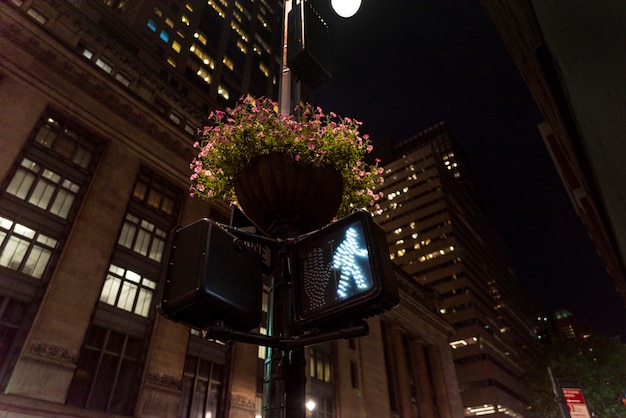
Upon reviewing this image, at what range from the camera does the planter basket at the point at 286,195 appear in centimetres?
291

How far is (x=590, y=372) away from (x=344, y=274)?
6292cm

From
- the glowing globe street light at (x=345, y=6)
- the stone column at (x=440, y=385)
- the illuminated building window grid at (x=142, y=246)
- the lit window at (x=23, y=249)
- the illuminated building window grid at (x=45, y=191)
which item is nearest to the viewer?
the glowing globe street light at (x=345, y=6)

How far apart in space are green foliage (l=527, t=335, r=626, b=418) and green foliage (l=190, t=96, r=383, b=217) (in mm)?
54153

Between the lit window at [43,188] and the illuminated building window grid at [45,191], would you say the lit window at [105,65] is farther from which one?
the lit window at [43,188]

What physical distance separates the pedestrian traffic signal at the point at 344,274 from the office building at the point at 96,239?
17364mm

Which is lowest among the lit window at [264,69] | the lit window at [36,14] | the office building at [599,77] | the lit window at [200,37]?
the office building at [599,77]

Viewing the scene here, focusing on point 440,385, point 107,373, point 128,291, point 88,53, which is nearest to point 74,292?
point 128,291

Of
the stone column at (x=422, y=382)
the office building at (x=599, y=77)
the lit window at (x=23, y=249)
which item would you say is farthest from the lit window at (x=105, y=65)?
the stone column at (x=422, y=382)

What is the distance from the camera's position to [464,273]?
84938 mm

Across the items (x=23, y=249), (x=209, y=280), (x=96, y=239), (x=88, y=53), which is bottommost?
(x=209, y=280)

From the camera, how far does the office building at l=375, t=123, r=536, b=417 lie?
254 ft

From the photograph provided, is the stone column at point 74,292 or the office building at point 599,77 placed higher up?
the stone column at point 74,292

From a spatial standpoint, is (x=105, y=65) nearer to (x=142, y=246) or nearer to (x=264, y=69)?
(x=142, y=246)

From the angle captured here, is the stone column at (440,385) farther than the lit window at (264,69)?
No
